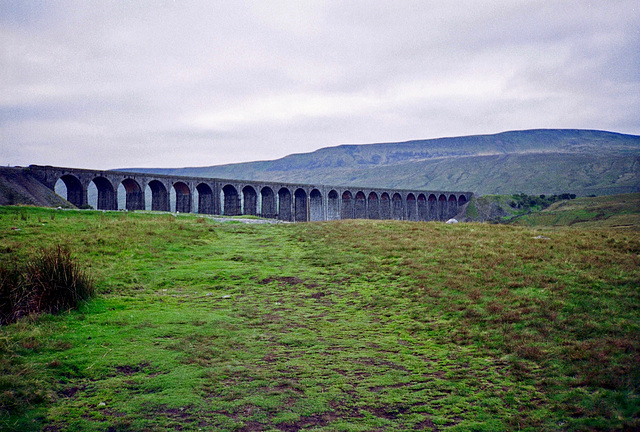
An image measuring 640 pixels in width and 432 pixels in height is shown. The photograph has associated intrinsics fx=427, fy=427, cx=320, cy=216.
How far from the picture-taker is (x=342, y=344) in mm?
9359

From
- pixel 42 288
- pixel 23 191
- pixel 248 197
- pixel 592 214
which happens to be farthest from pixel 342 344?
pixel 592 214

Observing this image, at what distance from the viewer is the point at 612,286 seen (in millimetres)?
11219

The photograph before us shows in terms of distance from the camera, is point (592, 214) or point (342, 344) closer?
point (342, 344)

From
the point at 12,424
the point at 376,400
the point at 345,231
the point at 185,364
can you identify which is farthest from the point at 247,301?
the point at 345,231

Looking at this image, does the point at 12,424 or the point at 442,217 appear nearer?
the point at 12,424

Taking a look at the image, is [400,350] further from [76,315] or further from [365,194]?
[365,194]

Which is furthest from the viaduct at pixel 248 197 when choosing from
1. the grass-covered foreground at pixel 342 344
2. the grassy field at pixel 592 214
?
the grass-covered foreground at pixel 342 344

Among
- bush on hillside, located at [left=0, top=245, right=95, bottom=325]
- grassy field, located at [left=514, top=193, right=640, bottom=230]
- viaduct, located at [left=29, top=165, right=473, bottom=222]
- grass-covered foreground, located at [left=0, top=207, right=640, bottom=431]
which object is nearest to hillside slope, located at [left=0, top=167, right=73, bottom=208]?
viaduct, located at [left=29, top=165, right=473, bottom=222]

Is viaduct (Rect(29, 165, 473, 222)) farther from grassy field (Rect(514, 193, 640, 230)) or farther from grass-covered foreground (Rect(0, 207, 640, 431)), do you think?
grass-covered foreground (Rect(0, 207, 640, 431))

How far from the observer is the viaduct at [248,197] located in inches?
2004

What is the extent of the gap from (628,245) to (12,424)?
18558 millimetres

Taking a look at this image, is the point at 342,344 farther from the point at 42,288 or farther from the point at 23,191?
the point at 23,191

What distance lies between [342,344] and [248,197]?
65.6 metres

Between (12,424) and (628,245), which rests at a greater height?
(628,245)
